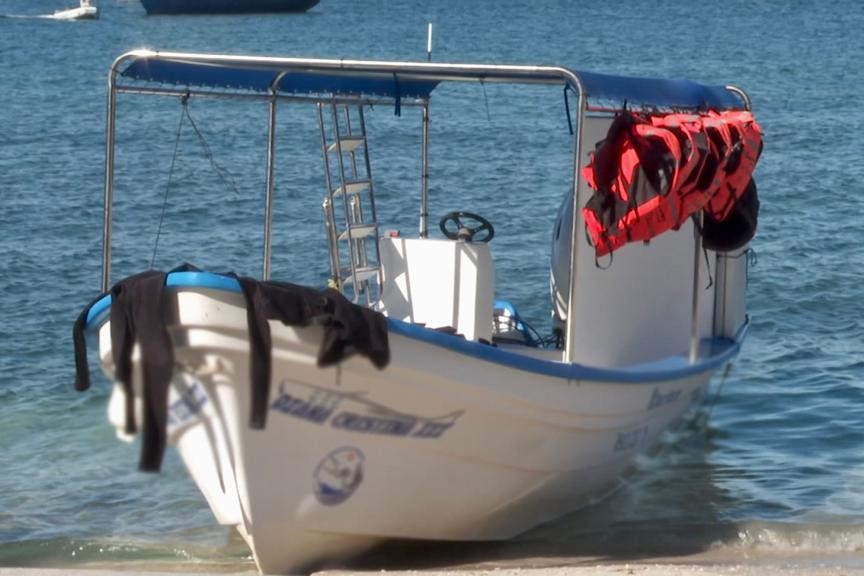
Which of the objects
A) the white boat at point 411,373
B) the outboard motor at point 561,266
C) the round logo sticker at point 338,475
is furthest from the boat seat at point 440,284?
the round logo sticker at point 338,475

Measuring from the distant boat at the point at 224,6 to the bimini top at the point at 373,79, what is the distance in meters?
64.4

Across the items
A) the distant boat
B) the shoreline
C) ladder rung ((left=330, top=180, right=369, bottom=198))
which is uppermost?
ladder rung ((left=330, top=180, right=369, bottom=198))

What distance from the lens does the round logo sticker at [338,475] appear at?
6.73 metres

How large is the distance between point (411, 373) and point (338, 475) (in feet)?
1.82

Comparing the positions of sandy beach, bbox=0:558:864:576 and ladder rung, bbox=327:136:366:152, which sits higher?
ladder rung, bbox=327:136:366:152

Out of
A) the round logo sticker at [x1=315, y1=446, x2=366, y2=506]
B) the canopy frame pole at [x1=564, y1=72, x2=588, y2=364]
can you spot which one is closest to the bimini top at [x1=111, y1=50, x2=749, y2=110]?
the canopy frame pole at [x1=564, y1=72, x2=588, y2=364]

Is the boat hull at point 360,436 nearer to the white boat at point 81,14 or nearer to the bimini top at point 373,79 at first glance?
the bimini top at point 373,79

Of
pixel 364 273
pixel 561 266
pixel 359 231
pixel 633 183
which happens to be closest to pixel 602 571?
pixel 633 183

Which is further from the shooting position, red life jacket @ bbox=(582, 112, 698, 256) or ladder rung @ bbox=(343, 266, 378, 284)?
ladder rung @ bbox=(343, 266, 378, 284)

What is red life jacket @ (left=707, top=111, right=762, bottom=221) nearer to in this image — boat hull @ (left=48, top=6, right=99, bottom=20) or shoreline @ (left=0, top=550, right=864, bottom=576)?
shoreline @ (left=0, top=550, right=864, bottom=576)

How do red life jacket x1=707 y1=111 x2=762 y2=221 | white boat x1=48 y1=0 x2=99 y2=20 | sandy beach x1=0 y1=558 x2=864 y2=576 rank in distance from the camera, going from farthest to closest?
white boat x1=48 y1=0 x2=99 y2=20 → red life jacket x1=707 y1=111 x2=762 y2=221 → sandy beach x1=0 y1=558 x2=864 y2=576

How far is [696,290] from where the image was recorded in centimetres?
845

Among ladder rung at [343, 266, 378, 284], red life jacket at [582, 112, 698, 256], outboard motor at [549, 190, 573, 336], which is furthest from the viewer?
ladder rung at [343, 266, 378, 284]

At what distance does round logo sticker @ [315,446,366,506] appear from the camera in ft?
22.1
